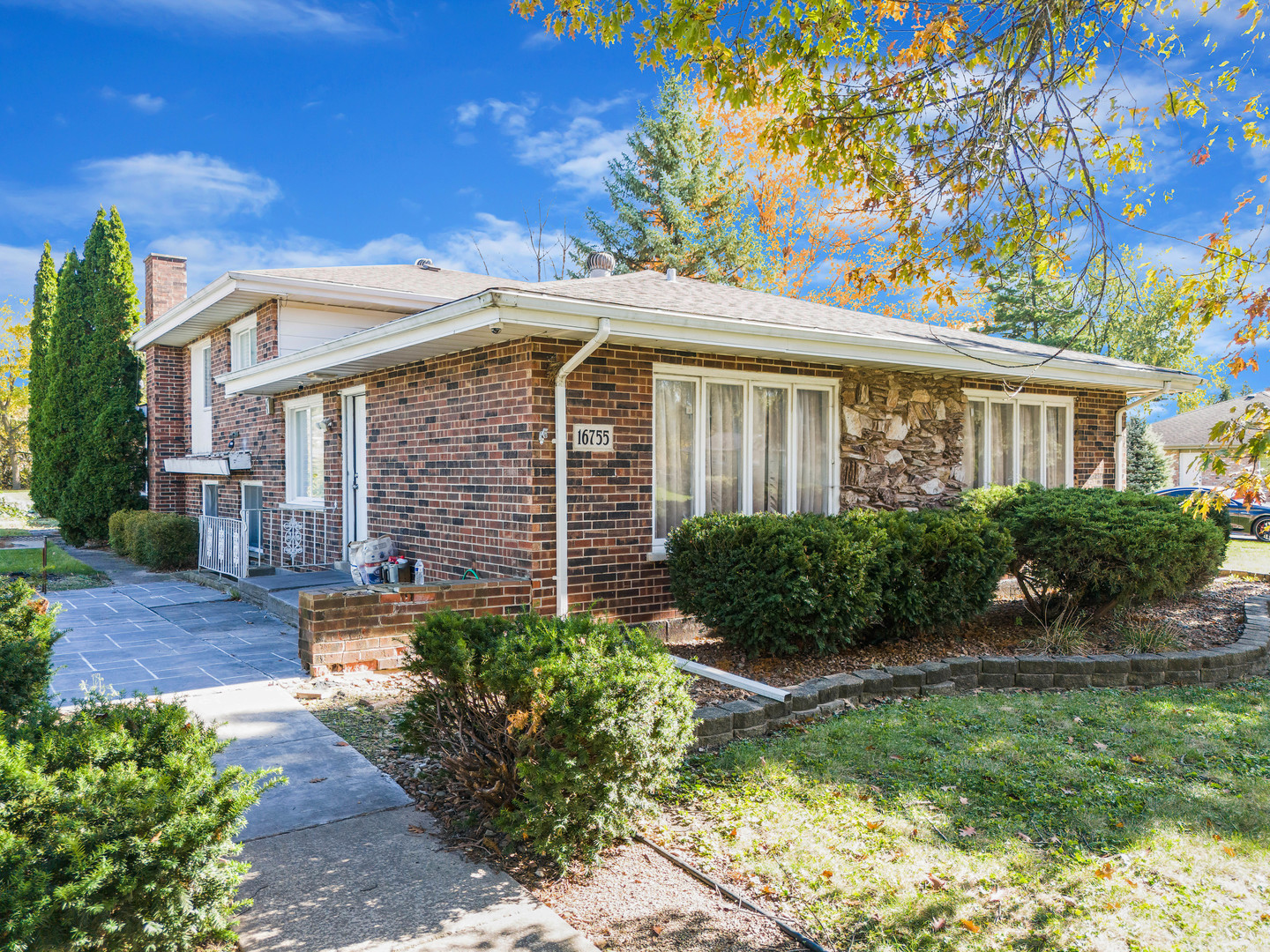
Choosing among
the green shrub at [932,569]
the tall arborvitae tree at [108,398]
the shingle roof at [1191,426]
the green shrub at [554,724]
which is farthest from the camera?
the shingle roof at [1191,426]

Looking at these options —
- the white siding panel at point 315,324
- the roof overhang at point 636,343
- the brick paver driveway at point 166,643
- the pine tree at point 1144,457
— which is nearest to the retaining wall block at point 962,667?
the roof overhang at point 636,343

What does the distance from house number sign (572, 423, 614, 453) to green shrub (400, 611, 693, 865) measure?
322cm

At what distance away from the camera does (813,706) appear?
518 centimetres

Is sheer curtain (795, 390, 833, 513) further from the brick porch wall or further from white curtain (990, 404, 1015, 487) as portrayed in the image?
the brick porch wall

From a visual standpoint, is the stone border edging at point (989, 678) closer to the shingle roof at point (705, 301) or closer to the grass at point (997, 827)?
the grass at point (997, 827)

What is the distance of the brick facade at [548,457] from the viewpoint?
6.75 m

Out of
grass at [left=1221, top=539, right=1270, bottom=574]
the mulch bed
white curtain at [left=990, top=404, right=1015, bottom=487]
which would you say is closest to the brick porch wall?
the mulch bed

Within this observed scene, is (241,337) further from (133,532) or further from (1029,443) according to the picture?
(1029,443)

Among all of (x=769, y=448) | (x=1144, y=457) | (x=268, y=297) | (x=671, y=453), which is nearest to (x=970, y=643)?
(x=769, y=448)

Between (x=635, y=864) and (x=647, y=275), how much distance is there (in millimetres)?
8328

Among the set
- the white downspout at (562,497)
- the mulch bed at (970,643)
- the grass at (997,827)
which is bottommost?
the grass at (997,827)

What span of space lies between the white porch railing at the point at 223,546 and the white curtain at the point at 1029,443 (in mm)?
10155

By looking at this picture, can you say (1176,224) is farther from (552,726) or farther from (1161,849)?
(552,726)

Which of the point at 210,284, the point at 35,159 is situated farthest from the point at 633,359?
the point at 35,159
